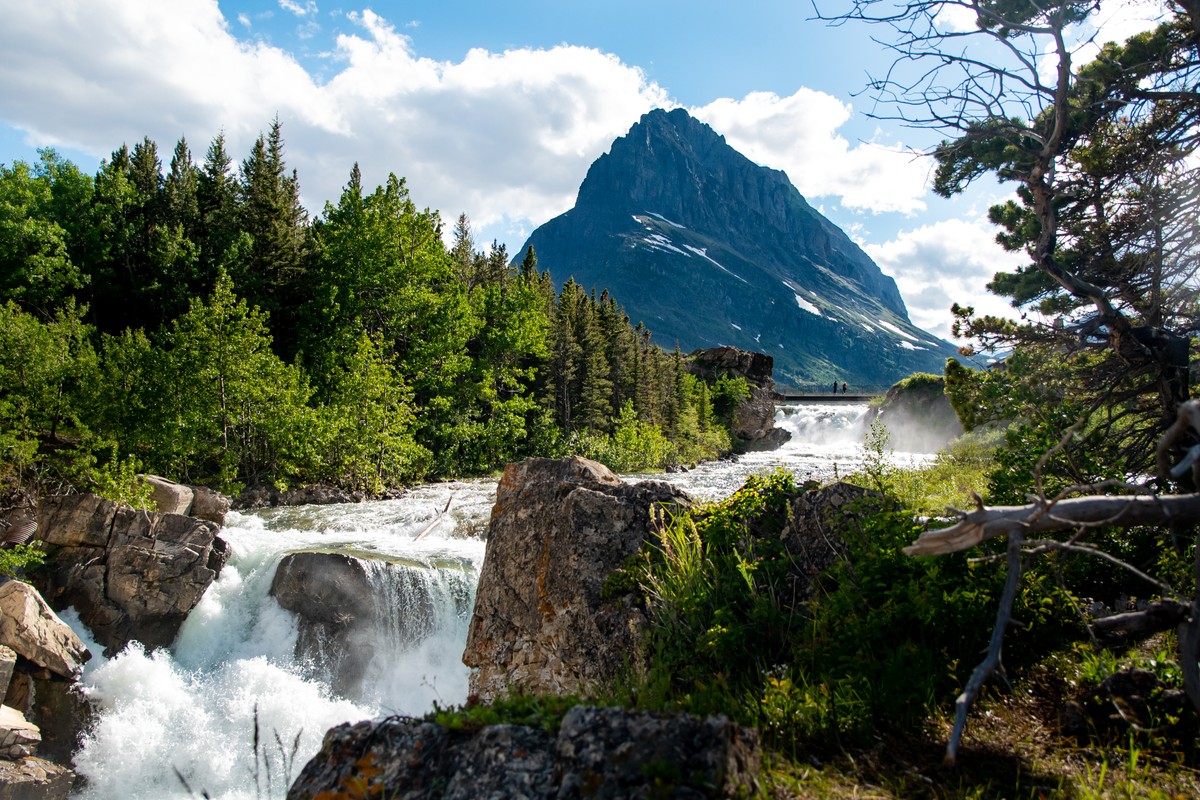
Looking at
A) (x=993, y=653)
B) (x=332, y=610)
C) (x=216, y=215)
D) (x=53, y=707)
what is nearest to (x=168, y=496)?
(x=53, y=707)

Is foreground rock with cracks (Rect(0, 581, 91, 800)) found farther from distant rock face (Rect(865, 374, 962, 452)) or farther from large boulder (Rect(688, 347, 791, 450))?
large boulder (Rect(688, 347, 791, 450))

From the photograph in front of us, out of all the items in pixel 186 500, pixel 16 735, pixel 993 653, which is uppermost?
pixel 993 653

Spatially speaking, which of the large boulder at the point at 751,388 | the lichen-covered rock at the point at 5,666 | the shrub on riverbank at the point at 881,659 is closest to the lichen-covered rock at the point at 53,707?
the lichen-covered rock at the point at 5,666

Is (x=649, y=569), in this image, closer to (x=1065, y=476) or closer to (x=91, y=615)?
(x=1065, y=476)

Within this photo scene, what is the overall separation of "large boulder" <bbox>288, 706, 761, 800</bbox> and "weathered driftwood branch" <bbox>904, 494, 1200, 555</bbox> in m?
1.27

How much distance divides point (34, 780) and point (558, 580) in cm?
1074

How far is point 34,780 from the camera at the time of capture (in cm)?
1041

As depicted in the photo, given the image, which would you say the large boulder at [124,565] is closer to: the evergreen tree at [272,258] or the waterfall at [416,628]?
the waterfall at [416,628]

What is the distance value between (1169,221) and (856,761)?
869cm

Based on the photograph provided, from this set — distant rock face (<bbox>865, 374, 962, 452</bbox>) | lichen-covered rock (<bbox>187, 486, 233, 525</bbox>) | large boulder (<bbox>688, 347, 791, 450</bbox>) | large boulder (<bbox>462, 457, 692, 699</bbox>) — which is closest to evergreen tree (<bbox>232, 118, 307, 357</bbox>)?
lichen-covered rock (<bbox>187, 486, 233, 525</bbox>)

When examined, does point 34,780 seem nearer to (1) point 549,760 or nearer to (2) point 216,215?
(1) point 549,760

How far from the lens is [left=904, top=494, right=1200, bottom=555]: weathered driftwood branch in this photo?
2855 mm

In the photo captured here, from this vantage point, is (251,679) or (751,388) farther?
(751,388)

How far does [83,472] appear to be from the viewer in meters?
14.8
